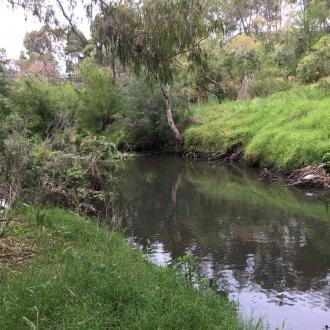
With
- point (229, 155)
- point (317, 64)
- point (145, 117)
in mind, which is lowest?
point (229, 155)

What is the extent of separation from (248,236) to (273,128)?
454 inches

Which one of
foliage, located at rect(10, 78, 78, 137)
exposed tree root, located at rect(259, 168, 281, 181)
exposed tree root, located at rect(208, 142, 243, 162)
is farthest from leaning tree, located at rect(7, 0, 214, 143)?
foliage, located at rect(10, 78, 78, 137)

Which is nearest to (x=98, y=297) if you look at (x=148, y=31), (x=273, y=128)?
(x=148, y=31)

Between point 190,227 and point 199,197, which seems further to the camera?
point 199,197

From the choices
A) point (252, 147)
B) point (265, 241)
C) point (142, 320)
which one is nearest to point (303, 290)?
point (265, 241)

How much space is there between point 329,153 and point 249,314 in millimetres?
10495

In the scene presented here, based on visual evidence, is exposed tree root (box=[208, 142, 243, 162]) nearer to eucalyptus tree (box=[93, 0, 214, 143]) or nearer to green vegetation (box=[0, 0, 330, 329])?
green vegetation (box=[0, 0, 330, 329])

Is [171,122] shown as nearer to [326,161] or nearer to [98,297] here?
[326,161]

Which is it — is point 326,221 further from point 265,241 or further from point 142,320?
point 142,320

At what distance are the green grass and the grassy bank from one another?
456 inches

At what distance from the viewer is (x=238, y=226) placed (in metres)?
10.9

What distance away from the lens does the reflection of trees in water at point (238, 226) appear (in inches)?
317

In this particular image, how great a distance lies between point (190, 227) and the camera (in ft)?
36.0

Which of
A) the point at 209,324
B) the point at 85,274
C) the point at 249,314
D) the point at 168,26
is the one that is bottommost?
the point at 249,314
